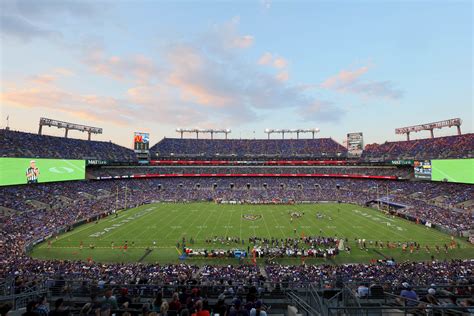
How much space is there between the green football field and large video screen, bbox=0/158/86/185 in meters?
15.7

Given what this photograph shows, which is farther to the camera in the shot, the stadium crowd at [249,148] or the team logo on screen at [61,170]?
the stadium crowd at [249,148]

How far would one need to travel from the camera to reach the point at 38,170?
50250 millimetres

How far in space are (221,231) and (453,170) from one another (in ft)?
158

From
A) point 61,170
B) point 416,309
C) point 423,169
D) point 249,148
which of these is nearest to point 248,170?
point 249,148

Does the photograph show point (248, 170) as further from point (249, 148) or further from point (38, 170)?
point (38, 170)

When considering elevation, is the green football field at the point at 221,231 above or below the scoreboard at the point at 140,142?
below

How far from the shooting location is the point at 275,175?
86.6 metres

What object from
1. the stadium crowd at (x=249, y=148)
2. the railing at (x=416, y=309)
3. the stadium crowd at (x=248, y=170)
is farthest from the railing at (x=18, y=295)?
the stadium crowd at (x=249, y=148)

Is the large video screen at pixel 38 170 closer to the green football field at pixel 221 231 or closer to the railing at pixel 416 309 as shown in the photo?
the green football field at pixel 221 231

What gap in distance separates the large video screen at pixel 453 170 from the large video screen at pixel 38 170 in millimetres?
78096

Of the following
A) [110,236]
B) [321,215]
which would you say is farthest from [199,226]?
[321,215]

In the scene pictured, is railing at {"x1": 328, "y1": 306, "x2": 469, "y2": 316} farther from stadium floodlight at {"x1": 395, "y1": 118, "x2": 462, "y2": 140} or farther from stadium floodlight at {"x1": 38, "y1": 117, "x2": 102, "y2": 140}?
stadium floodlight at {"x1": 395, "y1": 118, "x2": 462, "y2": 140}

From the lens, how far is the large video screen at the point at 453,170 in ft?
165

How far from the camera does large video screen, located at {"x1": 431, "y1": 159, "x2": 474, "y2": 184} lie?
1982 inches
